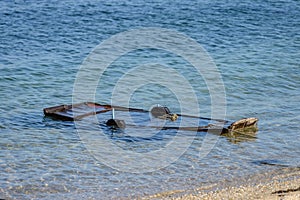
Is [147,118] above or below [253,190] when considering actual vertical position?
below

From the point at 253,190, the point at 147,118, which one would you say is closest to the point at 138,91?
the point at 147,118

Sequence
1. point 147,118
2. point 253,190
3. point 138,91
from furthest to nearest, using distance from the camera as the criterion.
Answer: point 138,91, point 147,118, point 253,190

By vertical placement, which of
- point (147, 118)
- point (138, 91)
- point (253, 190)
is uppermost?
point (253, 190)

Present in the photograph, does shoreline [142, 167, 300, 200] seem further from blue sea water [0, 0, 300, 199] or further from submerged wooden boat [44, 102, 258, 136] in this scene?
submerged wooden boat [44, 102, 258, 136]

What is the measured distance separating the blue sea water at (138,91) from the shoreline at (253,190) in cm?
32

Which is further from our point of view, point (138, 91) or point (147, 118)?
point (138, 91)

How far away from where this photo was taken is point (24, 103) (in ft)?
64.5

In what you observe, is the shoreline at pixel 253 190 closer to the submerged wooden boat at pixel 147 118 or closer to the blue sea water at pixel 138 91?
the blue sea water at pixel 138 91

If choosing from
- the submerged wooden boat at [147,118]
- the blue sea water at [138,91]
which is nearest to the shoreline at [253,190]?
the blue sea water at [138,91]

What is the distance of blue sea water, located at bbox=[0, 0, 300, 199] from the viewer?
13852mm

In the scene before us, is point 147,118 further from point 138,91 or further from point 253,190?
point 253,190

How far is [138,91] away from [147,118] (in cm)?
376

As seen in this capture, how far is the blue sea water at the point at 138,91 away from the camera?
45.4ft

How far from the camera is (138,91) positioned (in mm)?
21453
